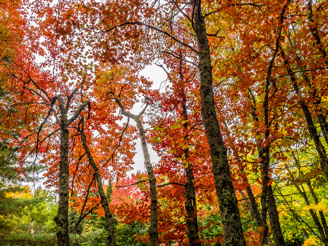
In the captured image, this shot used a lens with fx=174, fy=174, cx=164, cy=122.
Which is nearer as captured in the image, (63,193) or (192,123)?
(63,193)

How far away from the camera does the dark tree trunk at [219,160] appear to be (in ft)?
8.19

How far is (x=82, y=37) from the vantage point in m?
5.25

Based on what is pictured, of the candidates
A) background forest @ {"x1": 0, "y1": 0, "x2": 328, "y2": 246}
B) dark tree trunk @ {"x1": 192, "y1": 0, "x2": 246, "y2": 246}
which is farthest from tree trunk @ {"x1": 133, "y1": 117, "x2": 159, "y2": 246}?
dark tree trunk @ {"x1": 192, "y1": 0, "x2": 246, "y2": 246}

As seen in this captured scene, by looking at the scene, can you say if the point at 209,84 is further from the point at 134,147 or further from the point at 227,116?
the point at 134,147

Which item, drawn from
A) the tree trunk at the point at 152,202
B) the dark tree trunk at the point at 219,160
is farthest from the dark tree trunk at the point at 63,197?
the dark tree trunk at the point at 219,160

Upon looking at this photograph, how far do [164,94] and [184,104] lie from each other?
4.62 ft

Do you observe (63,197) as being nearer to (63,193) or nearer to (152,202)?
(63,193)

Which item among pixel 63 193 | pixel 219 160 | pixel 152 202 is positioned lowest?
pixel 152 202

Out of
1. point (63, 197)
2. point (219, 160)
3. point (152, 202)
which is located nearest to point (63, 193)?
point (63, 197)

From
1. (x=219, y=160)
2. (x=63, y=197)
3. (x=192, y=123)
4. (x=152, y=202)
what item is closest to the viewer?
(x=219, y=160)

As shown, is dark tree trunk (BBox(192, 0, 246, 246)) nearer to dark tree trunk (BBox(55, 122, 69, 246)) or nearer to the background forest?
the background forest

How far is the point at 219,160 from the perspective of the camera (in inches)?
114

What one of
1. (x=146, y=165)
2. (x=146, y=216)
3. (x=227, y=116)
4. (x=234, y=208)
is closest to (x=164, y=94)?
(x=227, y=116)

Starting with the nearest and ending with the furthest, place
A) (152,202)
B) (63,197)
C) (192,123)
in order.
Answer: (63,197) → (152,202) → (192,123)
